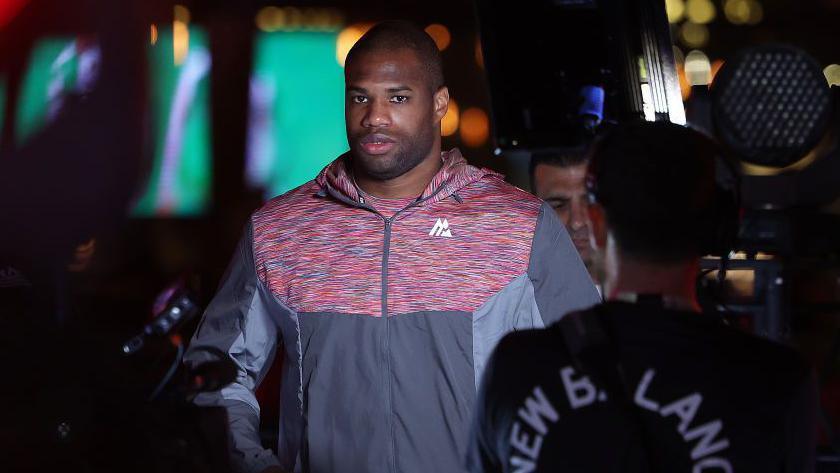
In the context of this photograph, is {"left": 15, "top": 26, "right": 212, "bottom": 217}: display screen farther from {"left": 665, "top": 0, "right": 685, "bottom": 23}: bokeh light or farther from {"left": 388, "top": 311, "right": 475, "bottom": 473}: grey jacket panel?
{"left": 388, "top": 311, "right": 475, "bottom": 473}: grey jacket panel

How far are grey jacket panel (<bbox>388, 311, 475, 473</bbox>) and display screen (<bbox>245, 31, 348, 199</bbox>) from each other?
5.26m

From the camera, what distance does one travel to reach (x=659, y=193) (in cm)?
120

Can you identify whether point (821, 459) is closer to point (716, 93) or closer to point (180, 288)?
point (716, 93)

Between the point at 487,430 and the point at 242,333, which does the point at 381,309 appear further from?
the point at 487,430

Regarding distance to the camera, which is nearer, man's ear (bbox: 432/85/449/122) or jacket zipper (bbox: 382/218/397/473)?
jacket zipper (bbox: 382/218/397/473)

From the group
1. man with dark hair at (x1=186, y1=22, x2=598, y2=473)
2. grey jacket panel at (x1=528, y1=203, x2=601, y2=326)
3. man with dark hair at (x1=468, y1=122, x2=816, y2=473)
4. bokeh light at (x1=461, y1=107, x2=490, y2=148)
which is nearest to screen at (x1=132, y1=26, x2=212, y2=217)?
bokeh light at (x1=461, y1=107, x2=490, y2=148)

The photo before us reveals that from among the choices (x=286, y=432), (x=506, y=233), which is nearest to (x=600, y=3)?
(x=506, y=233)

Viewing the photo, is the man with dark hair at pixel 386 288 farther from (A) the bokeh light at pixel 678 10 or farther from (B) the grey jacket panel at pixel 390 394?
(A) the bokeh light at pixel 678 10

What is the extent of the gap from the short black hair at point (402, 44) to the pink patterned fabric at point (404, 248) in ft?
0.66

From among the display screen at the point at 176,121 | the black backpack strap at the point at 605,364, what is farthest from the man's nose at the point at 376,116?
the display screen at the point at 176,121

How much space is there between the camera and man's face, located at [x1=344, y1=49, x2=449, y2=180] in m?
1.99

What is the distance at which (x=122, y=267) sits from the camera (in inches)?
250

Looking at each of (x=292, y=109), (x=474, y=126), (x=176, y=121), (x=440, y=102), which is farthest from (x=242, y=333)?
(x=474, y=126)

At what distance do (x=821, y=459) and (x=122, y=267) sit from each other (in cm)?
466
